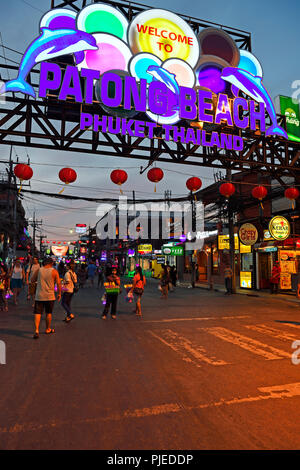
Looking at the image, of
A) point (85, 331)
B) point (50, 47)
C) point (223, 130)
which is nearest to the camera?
point (85, 331)

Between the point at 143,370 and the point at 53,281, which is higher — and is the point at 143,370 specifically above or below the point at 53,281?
below

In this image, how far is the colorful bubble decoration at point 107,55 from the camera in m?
10.0

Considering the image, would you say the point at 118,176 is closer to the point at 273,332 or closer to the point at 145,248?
the point at 273,332

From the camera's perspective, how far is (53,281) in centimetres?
735

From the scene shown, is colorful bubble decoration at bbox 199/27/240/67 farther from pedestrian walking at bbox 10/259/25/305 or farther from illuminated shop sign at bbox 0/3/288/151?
pedestrian walking at bbox 10/259/25/305

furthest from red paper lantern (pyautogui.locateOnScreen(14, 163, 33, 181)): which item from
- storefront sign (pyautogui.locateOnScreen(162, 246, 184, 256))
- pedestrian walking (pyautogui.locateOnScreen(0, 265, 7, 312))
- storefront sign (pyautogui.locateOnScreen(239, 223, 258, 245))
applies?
storefront sign (pyautogui.locateOnScreen(162, 246, 184, 256))

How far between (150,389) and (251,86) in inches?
462

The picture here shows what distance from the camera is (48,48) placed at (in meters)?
9.23

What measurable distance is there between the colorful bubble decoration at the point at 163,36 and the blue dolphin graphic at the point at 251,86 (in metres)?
1.43

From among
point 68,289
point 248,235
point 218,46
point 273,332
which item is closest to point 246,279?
point 248,235
